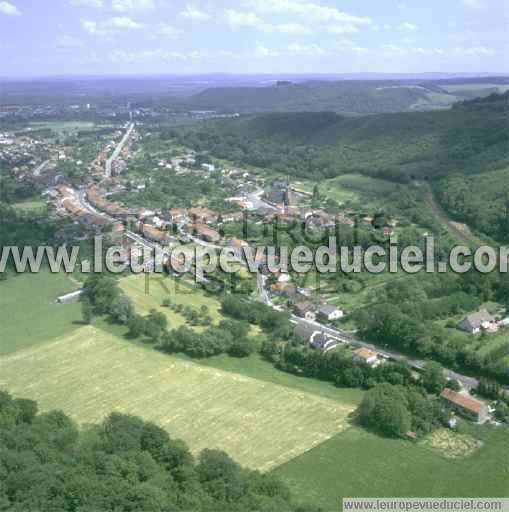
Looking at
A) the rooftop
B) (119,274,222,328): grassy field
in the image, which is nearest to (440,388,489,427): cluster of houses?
the rooftop

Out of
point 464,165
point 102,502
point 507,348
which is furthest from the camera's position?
point 464,165

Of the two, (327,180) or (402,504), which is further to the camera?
(327,180)

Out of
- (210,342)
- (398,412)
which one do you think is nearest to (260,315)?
(210,342)

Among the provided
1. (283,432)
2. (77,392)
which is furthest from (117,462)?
(77,392)

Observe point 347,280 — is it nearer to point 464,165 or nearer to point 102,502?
point 102,502

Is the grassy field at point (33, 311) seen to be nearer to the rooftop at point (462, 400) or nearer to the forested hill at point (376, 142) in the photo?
the rooftop at point (462, 400)

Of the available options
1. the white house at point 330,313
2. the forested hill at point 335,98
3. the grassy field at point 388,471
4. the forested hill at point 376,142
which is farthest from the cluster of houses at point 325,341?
the forested hill at point 335,98
